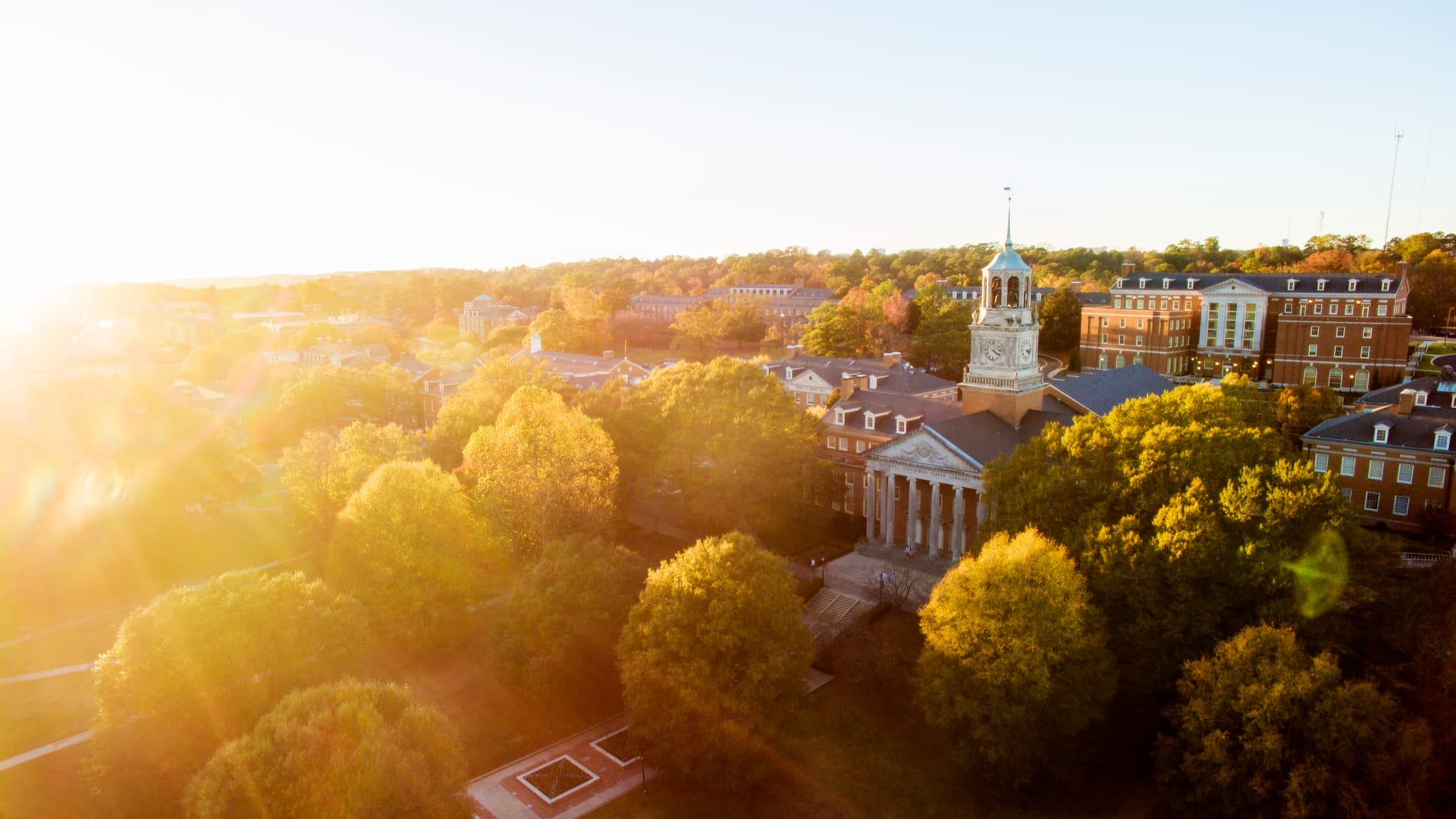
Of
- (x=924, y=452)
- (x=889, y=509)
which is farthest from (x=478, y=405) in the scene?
(x=924, y=452)

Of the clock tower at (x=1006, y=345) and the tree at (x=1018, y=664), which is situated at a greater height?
the clock tower at (x=1006, y=345)

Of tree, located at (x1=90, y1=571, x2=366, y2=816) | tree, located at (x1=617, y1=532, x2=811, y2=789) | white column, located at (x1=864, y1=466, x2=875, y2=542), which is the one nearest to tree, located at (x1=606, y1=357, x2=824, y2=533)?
white column, located at (x1=864, y1=466, x2=875, y2=542)

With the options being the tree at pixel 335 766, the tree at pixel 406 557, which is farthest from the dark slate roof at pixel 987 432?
the tree at pixel 335 766

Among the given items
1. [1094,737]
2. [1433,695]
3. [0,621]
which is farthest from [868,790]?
[0,621]

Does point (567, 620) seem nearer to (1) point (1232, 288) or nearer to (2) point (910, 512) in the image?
(2) point (910, 512)

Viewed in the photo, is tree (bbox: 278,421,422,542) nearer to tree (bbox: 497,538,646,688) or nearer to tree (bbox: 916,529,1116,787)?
tree (bbox: 497,538,646,688)

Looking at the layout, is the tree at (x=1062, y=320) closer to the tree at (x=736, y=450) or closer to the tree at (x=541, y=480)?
the tree at (x=736, y=450)

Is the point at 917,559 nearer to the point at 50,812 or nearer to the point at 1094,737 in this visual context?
the point at 1094,737
